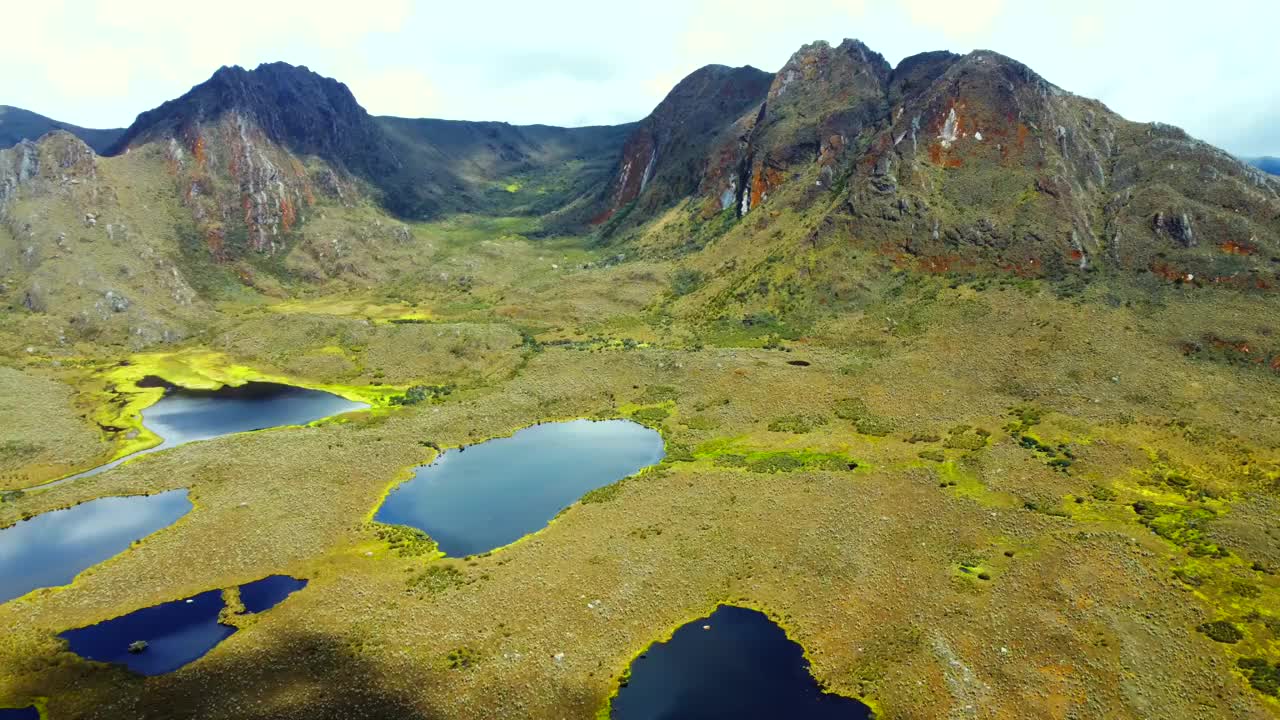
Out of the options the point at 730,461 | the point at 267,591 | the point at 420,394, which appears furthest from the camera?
the point at 420,394

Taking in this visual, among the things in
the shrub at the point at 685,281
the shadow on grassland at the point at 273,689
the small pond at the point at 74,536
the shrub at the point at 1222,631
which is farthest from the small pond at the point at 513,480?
the shrub at the point at 685,281

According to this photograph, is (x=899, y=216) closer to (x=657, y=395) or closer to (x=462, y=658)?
(x=657, y=395)

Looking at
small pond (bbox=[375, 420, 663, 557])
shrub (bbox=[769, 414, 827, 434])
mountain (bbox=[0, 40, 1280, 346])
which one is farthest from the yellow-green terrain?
small pond (bbox=[375, 420, 663, 557])

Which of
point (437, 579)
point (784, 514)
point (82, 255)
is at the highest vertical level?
point (82, 255)

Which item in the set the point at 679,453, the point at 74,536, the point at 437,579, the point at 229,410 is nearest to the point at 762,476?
the point at 679,453

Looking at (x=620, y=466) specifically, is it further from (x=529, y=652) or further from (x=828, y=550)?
(x=529, y=652)

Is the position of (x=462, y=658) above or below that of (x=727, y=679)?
below

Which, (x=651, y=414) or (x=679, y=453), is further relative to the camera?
(x=651, y=414)
